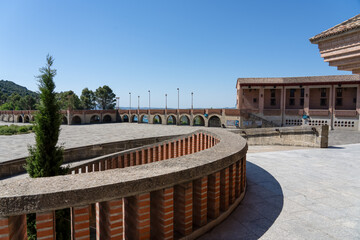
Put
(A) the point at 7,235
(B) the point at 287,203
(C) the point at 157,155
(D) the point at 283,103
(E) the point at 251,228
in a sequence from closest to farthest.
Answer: (A) the point at 7,235
(E) the point at 251,228
(B) the point at 287,203
(C) the point at 157,155
(D) the point at 283,103

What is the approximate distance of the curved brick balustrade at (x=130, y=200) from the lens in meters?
1.76

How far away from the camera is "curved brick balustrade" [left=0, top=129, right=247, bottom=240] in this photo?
1.76 metres

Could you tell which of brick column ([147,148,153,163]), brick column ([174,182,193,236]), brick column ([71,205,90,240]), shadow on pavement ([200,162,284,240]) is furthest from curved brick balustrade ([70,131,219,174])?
brick column ([71,205,90,240])

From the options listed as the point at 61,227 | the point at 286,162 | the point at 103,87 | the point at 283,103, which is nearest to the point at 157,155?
the point at 61,227

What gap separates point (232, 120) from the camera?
3531 centimetres

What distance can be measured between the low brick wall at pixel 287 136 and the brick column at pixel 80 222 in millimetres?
13039

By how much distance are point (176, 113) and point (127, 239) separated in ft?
132

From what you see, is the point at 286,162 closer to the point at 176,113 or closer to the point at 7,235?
the point at 7,235

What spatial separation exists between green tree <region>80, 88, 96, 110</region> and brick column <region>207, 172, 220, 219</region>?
74.2 metres

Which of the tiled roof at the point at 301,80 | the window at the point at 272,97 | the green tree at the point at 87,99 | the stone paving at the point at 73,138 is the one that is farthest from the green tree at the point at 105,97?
the window at the point at 272,97

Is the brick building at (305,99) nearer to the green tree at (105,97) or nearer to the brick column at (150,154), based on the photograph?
the brick column at (150,154)

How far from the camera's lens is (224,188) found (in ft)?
11.0

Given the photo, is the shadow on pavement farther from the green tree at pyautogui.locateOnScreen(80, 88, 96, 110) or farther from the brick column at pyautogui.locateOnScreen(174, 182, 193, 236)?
the green tree at pyautogui.locateOnScreen(80, 88, 96, 110)

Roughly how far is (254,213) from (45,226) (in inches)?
122
